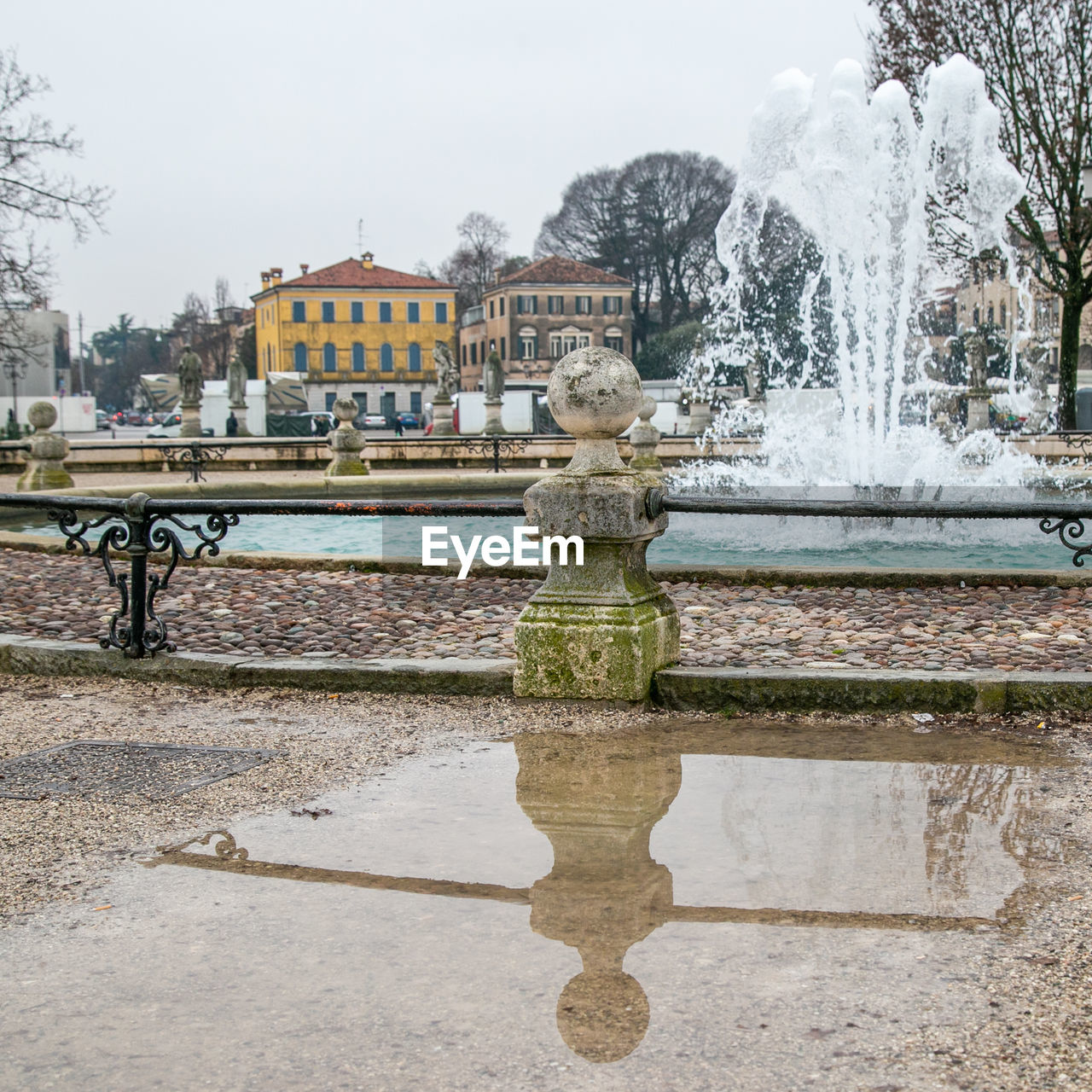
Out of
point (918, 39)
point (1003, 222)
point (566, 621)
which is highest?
point (918, 39)

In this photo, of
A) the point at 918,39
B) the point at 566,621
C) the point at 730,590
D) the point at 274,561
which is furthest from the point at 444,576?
the point at 918,39

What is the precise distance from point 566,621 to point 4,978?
128 inches

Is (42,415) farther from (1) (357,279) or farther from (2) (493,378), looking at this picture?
(1) (357,279)

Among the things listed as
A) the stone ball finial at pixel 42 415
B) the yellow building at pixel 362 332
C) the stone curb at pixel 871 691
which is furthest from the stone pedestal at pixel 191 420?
the yellow building at pixel 362 332

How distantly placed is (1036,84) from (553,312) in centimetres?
6615

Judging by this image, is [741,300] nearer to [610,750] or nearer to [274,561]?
[274,561]

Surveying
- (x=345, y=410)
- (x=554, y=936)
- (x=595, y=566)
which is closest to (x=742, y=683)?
(x=595, y=566)

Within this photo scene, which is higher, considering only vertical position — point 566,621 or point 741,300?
point 741,300

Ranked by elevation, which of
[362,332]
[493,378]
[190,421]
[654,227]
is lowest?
[190,421]

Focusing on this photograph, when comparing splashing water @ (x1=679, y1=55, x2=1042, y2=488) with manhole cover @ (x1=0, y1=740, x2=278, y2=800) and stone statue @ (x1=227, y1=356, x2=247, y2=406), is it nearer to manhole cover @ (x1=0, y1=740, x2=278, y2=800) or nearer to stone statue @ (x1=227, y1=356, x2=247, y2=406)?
manhole cover @ (x1=0, y1=740, x2=278, y2=800)

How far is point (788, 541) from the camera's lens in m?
13.8

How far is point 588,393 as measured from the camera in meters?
6.05

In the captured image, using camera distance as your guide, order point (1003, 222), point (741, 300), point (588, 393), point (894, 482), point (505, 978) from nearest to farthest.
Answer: point (505, 978) < point (588, 393) < point (894, 482) < point (1003, 222) < point (741, 300)

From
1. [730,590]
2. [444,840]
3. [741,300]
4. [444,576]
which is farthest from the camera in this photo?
[741,300]
